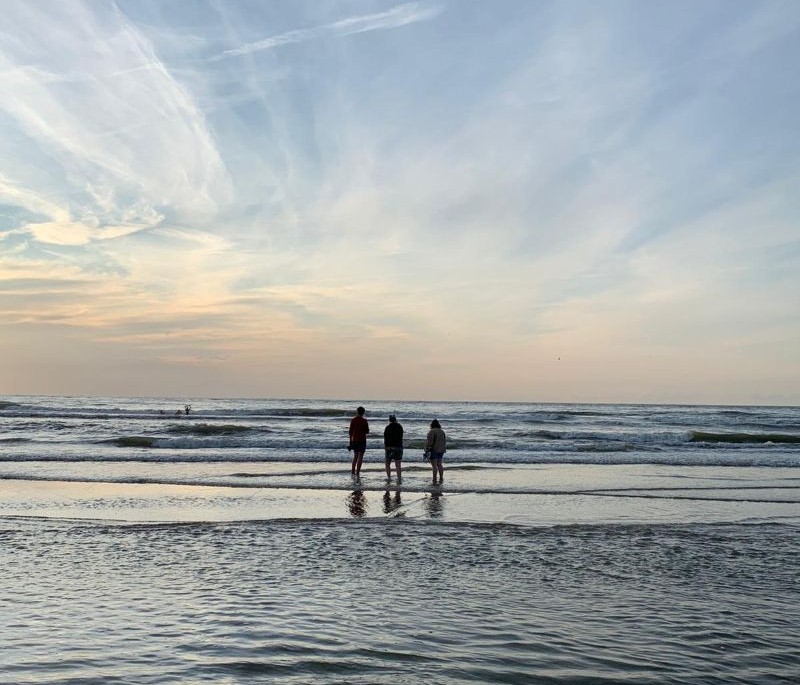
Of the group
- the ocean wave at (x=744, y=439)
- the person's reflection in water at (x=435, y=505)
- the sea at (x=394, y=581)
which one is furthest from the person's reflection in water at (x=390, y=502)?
the ocean wave at (x=744, y=439)

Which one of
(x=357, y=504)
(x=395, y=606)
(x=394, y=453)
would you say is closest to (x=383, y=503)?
(x=357, y=504)

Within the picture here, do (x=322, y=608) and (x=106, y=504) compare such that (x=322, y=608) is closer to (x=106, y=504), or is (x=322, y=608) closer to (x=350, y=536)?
(x=350, y=536)

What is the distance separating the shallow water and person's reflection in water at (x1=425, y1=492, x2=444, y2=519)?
2469 millimetres

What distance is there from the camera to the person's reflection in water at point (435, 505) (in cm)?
1397

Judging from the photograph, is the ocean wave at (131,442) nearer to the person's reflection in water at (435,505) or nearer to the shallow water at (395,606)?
the person's reflection in water at (435,505)

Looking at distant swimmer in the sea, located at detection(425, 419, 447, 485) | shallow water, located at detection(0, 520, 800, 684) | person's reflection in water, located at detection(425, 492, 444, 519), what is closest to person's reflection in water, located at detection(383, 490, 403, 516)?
person's reflection in water, located at detection(425, 492, 444, 519)

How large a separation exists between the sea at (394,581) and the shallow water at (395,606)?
0.09 ft

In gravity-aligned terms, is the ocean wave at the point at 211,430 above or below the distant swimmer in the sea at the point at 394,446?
below

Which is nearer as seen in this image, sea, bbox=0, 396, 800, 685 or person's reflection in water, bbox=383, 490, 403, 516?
sea, bbox=0, 396, 800, 685

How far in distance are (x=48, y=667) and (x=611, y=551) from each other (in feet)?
24.2

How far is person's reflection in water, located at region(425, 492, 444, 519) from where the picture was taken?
1397 centimetres

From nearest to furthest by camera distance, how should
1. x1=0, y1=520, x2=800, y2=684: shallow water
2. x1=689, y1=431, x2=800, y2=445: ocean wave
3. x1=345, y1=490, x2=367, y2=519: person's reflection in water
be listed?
x1=0, y1=520, x2=800, y2=684: shallow water → x1=345, y1=490, x2=367, y2=519: person's reflection in water → x1=689, y1=431, x2=800, y2=445: ocean wave

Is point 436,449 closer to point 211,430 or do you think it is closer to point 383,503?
point 383,503

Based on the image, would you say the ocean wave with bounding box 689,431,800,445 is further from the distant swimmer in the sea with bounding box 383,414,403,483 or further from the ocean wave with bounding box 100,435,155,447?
the ocean wave with bounding box 100,435,155,447
